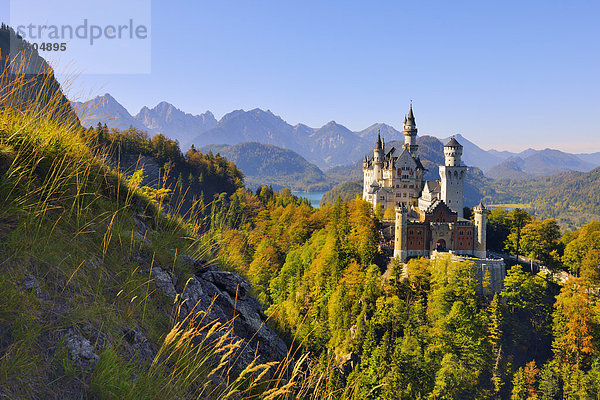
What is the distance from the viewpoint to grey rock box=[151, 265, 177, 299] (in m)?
4.65

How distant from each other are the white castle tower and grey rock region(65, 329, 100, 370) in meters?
58.8

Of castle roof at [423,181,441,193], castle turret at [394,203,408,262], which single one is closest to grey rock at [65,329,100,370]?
castle turret at [394,203,408,262]

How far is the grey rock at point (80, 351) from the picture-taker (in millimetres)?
2941

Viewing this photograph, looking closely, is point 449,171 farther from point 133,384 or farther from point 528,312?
point 133,384

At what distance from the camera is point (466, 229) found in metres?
47.0

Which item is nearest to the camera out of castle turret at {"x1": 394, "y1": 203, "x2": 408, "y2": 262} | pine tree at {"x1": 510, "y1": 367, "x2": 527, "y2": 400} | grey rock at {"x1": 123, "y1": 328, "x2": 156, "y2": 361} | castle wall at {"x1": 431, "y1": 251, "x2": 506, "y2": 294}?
grey rock at {"x1": 123, "y1": 328, "x2": 156, "y2": 361}

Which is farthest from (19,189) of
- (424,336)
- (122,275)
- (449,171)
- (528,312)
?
(449,171)

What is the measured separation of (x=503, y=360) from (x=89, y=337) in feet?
146

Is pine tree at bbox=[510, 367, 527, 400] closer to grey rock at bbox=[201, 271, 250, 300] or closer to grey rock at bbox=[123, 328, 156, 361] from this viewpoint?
grey rock at bbox=[201, 271, 250, 300]

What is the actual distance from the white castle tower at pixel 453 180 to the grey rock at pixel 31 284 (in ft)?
193

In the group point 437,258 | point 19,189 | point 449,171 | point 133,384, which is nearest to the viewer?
point 133,384

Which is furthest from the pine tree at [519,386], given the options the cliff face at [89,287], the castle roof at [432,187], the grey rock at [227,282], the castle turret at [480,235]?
the grey rock at [227,282]

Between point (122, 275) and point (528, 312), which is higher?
point (122, 275)

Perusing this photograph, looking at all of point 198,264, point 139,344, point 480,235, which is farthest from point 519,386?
point 139,344
